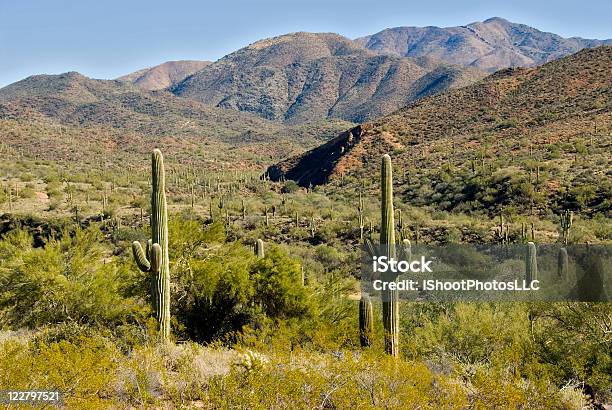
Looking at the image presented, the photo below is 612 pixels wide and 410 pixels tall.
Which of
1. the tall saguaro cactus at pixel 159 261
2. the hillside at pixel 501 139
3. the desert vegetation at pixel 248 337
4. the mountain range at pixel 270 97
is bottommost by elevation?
the desert vegetation at pixel 248 337

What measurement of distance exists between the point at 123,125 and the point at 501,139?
6355 centimetres

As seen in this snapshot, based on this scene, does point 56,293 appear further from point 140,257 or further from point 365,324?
point 365,324

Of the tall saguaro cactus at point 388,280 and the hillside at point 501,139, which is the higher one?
the hillside at point 501,139

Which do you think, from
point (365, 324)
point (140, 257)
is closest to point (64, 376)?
point (140, 257)

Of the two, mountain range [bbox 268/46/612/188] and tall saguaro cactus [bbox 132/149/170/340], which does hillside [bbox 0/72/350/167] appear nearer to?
mountain range [bbox 268/46/612/188]

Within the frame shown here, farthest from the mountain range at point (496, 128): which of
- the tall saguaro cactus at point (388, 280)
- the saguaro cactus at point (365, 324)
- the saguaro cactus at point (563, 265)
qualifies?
the saguaro cactus at point (365, 324)

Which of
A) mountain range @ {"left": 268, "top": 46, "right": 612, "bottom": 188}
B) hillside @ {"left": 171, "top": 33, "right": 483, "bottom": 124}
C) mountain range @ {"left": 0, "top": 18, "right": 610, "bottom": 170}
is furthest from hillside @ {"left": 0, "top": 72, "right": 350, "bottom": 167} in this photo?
hillside @ {"left": 171, "top": 33, "right": 483, "bottom": 124}

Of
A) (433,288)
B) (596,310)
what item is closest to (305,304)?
(596,310)

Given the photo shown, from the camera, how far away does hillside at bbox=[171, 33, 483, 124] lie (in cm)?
11356

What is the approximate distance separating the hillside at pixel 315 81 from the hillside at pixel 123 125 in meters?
19.5

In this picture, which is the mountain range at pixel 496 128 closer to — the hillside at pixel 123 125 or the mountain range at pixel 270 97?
the mountain range at pixel 270 97

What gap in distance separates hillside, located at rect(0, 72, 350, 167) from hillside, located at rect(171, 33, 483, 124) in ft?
63.9

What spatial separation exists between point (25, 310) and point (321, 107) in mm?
119275

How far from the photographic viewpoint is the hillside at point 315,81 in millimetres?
113562
